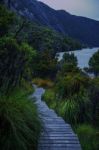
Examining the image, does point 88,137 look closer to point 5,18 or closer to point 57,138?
point 57,138

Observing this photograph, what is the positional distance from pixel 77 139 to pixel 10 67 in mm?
1918

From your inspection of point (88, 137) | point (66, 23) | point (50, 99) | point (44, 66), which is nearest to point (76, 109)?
point (88, 137)

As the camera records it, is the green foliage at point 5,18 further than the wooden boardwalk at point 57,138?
Yes

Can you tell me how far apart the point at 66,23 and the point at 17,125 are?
125 m

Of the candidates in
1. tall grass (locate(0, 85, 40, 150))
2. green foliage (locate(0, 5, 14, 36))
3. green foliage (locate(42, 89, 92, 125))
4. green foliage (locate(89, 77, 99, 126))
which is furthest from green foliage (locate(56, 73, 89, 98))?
tall grass (locate(0, 85, 40, 150))

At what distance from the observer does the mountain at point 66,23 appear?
110312 mm

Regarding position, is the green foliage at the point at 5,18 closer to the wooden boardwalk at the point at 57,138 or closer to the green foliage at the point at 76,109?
the green foliage at the point at 76,109

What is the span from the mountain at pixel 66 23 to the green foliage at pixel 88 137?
92.4 metres

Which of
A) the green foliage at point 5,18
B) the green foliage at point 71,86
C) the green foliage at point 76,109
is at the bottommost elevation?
the green foliage at point 76,109

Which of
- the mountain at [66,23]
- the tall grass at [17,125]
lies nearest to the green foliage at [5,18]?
the tall grass at [17,125]

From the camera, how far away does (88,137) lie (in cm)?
925

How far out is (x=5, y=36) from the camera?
50.9 ft

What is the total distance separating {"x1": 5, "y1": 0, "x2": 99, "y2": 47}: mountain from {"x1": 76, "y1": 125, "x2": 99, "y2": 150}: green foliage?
303ft

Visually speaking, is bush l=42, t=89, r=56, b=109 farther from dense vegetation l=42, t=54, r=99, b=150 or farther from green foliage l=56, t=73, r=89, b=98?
green foliage l=56, t=73, r=89, b=98
